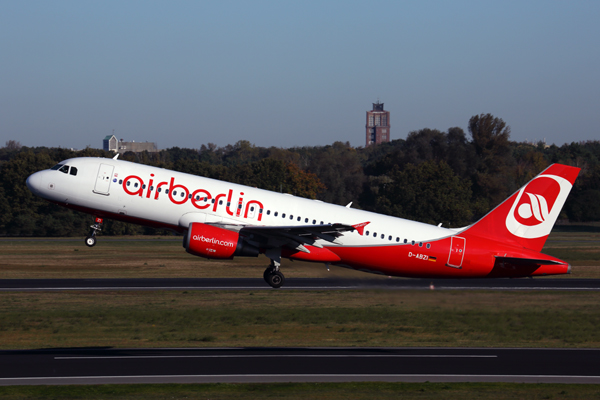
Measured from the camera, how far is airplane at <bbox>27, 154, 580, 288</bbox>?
35406 millimetres

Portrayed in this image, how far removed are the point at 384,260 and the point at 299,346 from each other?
6586 millimetres

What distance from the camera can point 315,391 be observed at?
27.9 m

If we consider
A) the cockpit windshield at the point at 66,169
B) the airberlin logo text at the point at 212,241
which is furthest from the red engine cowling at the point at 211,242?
the cockpit windshield at the point at 66,169

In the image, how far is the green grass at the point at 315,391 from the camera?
88.6 ft

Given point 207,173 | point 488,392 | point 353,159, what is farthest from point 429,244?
point 353,159

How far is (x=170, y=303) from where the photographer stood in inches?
1933

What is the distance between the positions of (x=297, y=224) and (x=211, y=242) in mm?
4778

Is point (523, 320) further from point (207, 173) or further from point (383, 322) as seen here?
point (207, 173)

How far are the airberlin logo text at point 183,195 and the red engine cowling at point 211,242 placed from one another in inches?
56.5

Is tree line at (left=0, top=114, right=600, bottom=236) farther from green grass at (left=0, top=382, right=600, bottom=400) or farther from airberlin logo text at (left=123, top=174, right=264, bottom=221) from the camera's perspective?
green grass at (left=0, top=382, right=600, bottom=400)

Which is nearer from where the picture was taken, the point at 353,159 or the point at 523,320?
the point at 523,320

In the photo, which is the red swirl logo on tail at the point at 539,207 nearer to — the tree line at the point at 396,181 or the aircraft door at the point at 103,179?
the aircraft door at the point at 103,179

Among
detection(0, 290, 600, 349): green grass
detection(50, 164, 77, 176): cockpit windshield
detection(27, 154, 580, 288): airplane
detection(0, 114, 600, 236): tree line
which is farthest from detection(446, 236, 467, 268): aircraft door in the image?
detection(0, 114, 600, 236): tree line

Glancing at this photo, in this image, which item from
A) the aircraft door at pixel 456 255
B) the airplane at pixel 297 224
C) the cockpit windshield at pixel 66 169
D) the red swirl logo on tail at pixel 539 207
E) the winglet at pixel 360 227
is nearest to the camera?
the winglet at pixel 360 227
